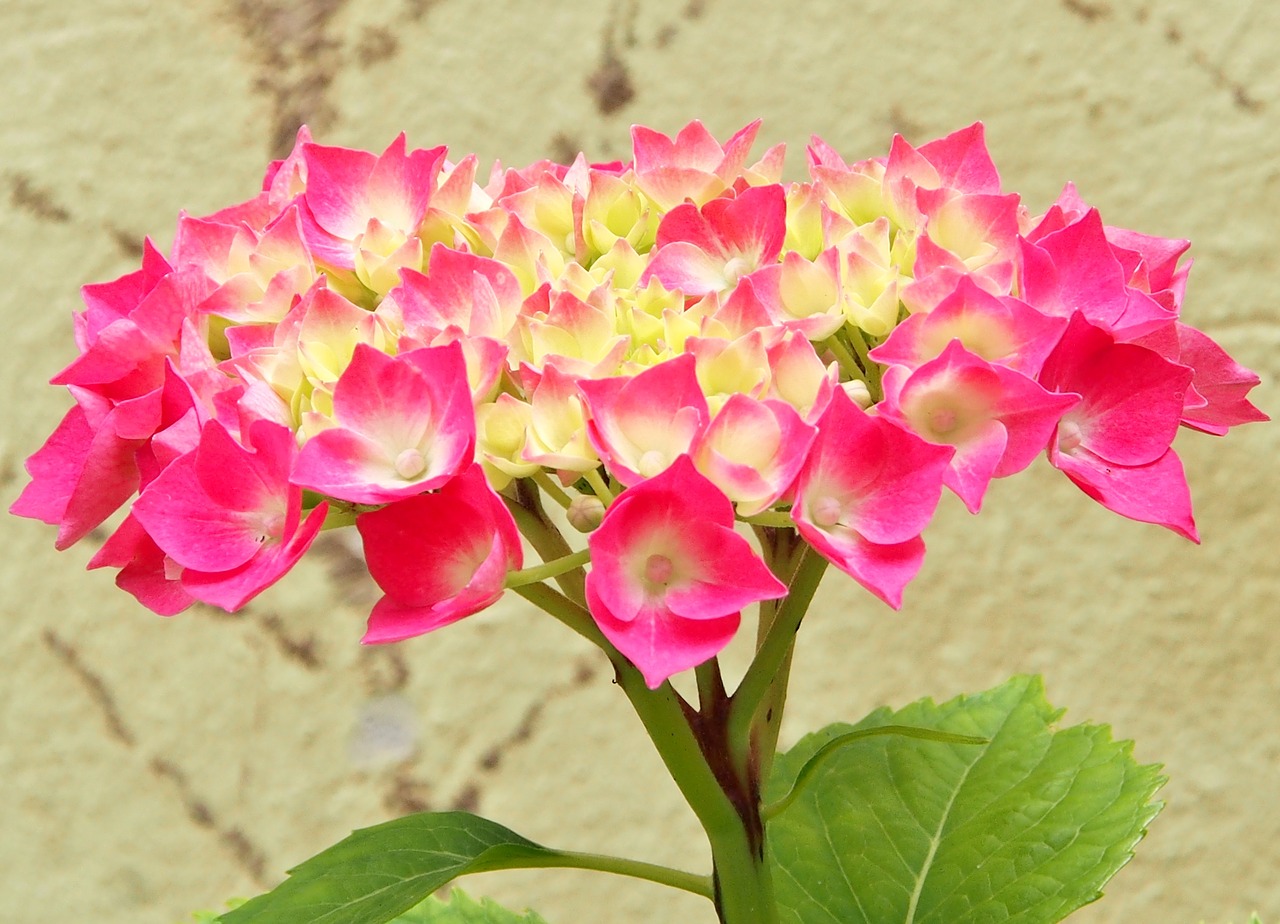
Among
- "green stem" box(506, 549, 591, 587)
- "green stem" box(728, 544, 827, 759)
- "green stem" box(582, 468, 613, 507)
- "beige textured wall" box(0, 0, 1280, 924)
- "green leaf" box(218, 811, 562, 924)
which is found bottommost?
"beige textured wall" box(0, 0, 1280, 924)

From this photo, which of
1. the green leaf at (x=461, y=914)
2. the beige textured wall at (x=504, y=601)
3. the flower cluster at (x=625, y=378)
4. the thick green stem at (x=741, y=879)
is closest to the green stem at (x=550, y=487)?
the flower cluster at (x=625, y=378)

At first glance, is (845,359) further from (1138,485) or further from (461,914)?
(461,914)

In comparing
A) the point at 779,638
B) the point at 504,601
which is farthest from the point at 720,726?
the point at 504,601

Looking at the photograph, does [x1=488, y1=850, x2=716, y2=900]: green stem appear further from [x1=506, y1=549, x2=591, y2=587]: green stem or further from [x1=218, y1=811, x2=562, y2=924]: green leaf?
[x1=506, y1=549, x2=591, y2=587]: green stem

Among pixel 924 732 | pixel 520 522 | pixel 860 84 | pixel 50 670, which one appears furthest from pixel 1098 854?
pixel 50 670

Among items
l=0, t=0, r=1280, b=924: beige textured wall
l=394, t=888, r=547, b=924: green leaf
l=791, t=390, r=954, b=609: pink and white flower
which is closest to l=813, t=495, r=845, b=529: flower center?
l=791, t=390, r=954, b=609: pink and white flower
